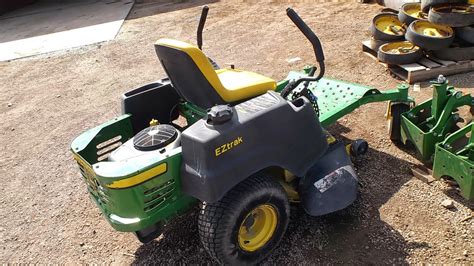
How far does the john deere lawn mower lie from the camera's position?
7.15ft

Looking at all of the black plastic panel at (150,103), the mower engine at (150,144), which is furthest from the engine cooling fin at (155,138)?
the black plastic panel at (150,103)

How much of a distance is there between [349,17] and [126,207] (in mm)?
5457

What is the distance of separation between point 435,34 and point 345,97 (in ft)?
5.89

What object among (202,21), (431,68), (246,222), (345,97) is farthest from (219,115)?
(431,68)

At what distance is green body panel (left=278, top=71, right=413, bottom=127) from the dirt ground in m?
0.43

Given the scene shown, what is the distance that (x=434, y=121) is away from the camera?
3146 mm

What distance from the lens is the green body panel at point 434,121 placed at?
301 centimetres

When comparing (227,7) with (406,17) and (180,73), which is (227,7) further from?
(180,73)

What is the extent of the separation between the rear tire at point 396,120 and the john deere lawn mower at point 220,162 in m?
0.75

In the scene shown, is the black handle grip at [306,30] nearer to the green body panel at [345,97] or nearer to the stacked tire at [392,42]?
the green body panel at [345,97]

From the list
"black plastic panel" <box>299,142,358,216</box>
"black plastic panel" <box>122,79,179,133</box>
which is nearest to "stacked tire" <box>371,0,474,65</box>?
"black plastic panel" <box>299,142,358,216</box>

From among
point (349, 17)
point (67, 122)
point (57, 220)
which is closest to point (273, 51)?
point (349, 17)

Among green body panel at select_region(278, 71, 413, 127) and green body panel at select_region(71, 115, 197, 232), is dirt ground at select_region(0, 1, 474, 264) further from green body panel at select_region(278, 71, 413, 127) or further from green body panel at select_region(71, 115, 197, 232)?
green body panel at select_region(71, 115, 197, 232)

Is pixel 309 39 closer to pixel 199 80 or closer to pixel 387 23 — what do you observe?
pixel 199 80
